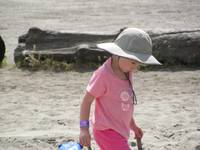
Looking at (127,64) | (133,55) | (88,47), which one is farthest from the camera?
(88,47)

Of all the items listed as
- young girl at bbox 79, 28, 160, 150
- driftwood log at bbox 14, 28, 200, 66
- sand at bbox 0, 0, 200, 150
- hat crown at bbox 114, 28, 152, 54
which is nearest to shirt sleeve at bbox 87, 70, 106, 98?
young girl at bbox 79, 28, 160, 150

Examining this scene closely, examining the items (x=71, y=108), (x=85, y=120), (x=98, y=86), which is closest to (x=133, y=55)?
(x=98, y=86)

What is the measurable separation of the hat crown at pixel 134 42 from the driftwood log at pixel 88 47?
502 cm

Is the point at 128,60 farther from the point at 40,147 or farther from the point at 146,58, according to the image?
the point at 40,147

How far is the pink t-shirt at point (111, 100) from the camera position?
3486 mm

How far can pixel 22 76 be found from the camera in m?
8.15

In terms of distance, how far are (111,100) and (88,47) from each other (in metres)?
5.00

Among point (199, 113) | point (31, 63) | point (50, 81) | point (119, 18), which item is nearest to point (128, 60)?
point (199, 113)

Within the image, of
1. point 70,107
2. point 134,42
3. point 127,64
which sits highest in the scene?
point 134,42

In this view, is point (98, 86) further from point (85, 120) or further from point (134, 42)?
point (134, 42)

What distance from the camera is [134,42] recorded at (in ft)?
11.0

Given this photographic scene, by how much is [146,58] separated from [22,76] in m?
5.05

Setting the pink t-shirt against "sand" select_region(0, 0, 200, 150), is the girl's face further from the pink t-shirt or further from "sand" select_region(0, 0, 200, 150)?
"sand" select_region(0, 0, 200, 150)

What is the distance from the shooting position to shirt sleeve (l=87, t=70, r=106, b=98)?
11.3 ft
